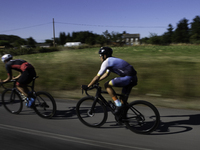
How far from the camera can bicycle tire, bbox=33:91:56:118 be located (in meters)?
4.95

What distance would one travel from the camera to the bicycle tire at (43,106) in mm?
4949

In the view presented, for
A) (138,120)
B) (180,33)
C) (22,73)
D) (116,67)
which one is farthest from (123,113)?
(180,33)

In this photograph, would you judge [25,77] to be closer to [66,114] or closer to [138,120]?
[66,114]

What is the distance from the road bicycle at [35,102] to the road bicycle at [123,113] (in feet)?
3.01

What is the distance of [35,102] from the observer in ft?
16.8

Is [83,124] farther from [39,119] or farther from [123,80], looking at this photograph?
[123,80]

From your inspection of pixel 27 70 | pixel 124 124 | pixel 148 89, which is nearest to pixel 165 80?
pixel 148 89

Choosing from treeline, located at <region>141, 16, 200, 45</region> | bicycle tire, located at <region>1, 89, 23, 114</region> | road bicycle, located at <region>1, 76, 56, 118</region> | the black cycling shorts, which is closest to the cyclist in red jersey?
the black cycling shorts

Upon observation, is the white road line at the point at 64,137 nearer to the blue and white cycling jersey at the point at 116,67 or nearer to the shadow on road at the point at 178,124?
the shadow on road at the point at 178,124

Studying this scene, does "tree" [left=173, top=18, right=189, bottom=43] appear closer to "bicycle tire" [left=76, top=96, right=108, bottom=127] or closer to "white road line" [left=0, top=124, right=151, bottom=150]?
"bicycle tire" [left=76, top=96, right=108, bottom=127]

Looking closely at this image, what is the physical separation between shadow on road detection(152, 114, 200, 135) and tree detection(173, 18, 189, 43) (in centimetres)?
9717

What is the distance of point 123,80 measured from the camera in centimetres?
387

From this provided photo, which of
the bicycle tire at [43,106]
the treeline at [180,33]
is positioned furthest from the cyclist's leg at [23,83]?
the treeline at [180,33]

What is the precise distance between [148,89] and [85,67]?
4.44 metres
